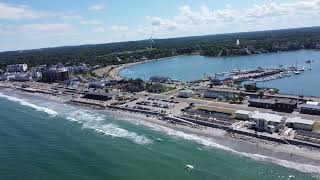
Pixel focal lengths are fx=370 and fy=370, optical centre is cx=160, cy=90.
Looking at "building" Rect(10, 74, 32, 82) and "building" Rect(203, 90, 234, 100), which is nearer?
"building" Rect(203, 90, 234, 100)

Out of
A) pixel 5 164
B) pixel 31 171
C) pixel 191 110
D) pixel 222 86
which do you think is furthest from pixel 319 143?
pixel 222 86

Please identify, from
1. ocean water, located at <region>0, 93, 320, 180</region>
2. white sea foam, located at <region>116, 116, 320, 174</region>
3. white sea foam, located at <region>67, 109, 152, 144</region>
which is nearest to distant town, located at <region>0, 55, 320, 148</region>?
white sea foam, located at <region>116, 116, 320, 174</region>

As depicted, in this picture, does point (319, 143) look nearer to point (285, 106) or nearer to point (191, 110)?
point (285, 106)

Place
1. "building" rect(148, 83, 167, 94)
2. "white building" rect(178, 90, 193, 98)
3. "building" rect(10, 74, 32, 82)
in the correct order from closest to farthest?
1. "white building" rect(178, 90, 193, 98)
2. "building" rect(148, 83, 167, 94)
3. "building" rect(10, 74, 32, 82)

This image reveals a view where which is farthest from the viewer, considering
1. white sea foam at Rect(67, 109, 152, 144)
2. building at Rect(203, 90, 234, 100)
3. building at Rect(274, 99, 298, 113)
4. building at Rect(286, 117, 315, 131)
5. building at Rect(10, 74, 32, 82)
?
building at Rect(10, 74, 32, 82)

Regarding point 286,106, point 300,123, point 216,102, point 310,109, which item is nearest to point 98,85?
point 216,102

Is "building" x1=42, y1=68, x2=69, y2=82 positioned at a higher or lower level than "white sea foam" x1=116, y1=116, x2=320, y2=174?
higher

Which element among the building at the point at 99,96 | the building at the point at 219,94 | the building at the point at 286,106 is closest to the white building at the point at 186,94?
the building at the point at 219,94

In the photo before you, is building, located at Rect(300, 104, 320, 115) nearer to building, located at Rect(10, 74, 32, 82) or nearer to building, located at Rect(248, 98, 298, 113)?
building, located at Rect(248, 98, 298, 113)
